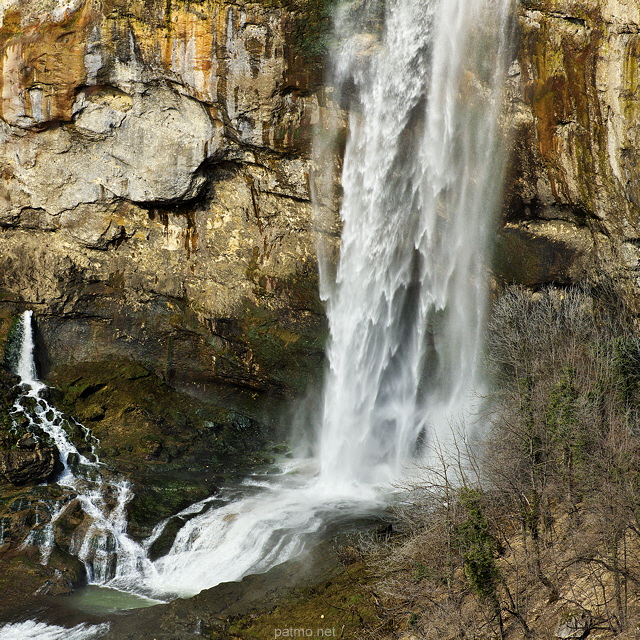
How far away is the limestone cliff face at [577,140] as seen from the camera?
2111cm

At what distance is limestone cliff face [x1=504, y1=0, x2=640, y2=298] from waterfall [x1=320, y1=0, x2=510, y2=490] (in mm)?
893

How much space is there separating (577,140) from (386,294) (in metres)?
8.38

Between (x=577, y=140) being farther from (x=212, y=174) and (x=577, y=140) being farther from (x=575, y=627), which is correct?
(x=575, y=627)

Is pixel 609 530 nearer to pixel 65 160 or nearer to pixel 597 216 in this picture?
pixel 597 216

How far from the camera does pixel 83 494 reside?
23.6 metres

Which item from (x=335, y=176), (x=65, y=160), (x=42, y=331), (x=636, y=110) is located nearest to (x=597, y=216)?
(x=636, y=110)

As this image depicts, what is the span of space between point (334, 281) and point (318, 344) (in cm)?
259

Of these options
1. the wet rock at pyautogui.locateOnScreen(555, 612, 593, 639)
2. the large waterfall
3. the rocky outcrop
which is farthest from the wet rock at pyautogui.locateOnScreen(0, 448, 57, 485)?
the wet rock at pyautogui.locateOnScreen(555, 612, 593, 639)

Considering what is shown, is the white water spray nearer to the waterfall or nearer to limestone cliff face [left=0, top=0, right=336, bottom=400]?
the waterfall

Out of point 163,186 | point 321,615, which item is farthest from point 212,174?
point 321,615

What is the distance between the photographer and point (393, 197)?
2662 cm

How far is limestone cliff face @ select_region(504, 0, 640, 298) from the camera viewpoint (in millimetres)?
21109

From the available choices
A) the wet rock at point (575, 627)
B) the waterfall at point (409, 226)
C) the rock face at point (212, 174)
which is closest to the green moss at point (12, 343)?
the rock face at point (212, 174)

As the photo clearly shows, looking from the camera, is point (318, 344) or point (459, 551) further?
point (318, 344)
